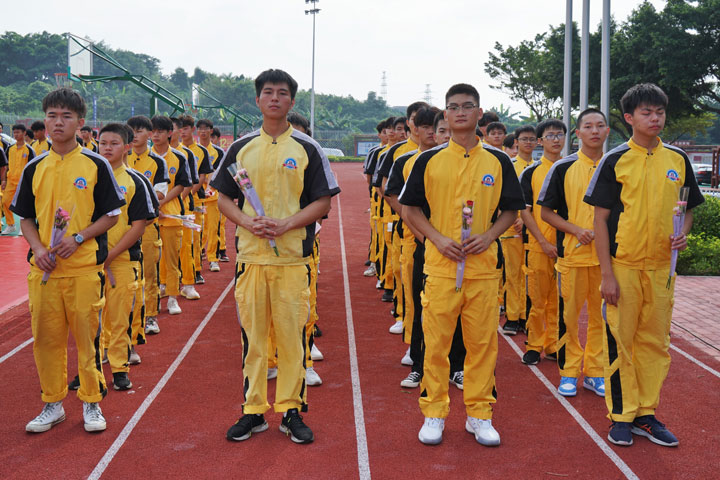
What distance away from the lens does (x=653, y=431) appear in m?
4.13

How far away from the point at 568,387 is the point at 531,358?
800 millimetres

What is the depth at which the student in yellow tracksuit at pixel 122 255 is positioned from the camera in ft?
16.6

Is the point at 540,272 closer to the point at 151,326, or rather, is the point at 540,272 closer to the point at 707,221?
the point at 151,326

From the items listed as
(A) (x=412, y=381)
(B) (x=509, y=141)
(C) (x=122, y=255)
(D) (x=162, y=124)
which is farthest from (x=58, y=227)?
(B) (x=509, y=141)

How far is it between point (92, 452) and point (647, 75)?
25437mm

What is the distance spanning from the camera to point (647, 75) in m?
25.0

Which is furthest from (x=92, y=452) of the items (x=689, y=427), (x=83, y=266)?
(x=689, y=427)

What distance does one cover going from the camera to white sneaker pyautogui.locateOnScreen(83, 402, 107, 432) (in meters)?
4.21

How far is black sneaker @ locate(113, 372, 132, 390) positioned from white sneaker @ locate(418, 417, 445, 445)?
230 cm

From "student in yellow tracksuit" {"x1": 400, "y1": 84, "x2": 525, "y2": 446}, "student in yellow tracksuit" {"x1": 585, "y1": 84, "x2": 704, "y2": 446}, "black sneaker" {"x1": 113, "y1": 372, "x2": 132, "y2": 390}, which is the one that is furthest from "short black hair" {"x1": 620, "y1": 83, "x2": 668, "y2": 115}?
"black sneaker" {"x1": 113, "y1": 372, "x2": 132, "y2": 390}

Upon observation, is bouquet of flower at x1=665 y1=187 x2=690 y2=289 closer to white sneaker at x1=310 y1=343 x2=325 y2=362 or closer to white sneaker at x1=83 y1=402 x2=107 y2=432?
white sneaker at x1=310 y1=343 x2=325 y2=362

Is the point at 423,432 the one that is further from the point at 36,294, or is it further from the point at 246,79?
the point at 246,79

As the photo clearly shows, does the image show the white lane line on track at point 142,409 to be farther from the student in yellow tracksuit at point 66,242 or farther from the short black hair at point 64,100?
the short black hair at point 64,100

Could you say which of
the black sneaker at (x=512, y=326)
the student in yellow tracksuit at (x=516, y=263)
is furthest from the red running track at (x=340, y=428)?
the student in yellow tracksuit at (x=516, y=263)
